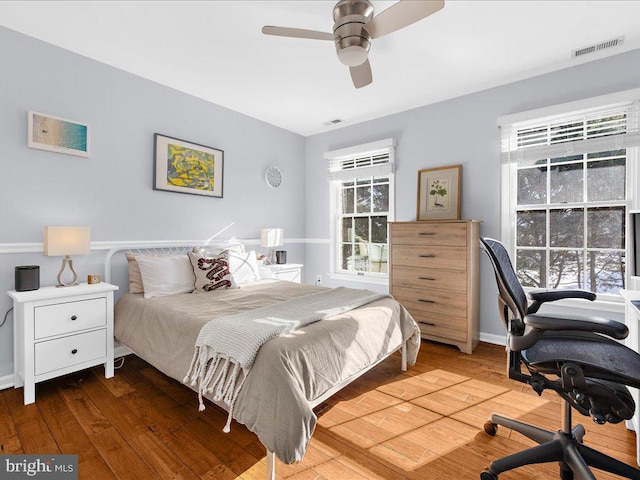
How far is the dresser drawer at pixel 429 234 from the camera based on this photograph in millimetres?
3057

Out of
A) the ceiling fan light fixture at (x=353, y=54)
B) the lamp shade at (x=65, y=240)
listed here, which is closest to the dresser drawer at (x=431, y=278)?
the ceiling fan light fixture at (x=353, y=54)

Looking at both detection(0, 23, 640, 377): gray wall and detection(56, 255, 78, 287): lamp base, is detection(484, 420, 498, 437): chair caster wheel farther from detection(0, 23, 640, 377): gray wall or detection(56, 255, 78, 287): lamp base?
detection(56, 255, 78, 287): lamp base

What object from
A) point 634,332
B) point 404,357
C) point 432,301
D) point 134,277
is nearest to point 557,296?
point 634,332

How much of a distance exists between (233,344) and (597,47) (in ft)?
11.8

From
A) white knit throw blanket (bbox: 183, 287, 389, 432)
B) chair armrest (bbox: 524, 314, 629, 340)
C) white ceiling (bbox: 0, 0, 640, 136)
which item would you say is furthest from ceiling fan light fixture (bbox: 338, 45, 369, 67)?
chair armrest (bbox: 524, 314, 629, 340)

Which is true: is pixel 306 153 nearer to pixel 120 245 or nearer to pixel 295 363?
pixel 120 245

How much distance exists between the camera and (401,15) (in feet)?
5.89

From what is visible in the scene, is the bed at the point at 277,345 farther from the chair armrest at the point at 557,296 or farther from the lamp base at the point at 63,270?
the chair armrest at the point at 557,296

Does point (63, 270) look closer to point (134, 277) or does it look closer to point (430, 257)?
point (134, 277)

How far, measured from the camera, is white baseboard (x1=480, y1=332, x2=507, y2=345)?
10.5 ft

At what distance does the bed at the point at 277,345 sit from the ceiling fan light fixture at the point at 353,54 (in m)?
1.71

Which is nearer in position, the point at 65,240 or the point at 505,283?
the point at 505,283

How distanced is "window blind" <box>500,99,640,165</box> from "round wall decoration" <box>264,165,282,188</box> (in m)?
2.79

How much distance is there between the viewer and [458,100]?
349 cm
